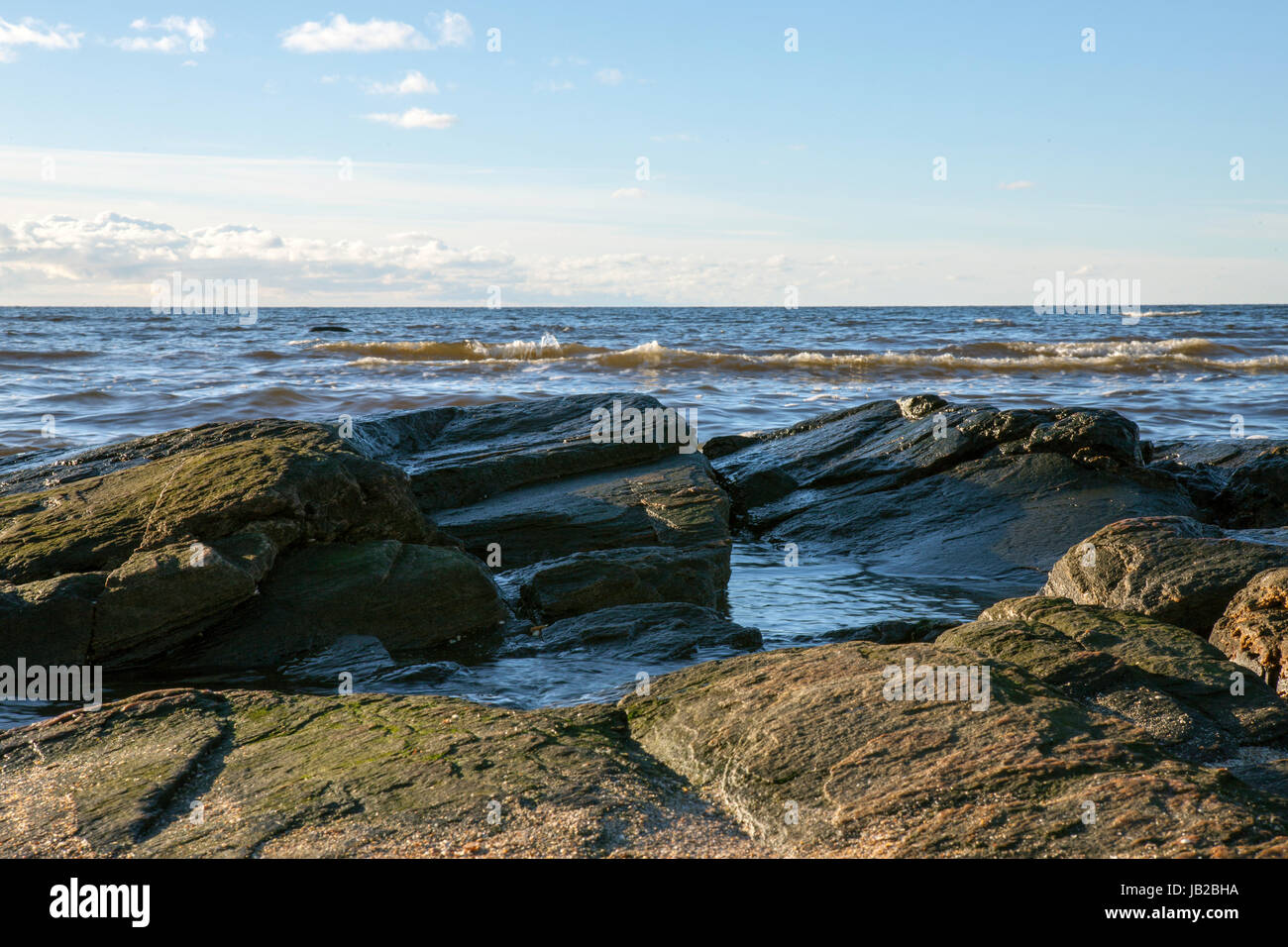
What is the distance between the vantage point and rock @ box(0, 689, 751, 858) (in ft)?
9.04

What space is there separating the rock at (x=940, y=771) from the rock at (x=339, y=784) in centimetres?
17

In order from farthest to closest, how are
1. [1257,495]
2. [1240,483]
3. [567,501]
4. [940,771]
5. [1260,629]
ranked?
[1240,483]
[1257,495]
[567,501]
[1260,629]
[940,771]

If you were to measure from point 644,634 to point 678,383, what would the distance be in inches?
638

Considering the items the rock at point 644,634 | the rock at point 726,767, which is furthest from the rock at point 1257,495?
the rock at point 644,634

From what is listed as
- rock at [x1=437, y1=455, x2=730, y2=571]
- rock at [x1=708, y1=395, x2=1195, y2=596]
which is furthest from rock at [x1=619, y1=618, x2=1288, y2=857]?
rock at [x1=708, y1=395, x2=1195, y2=596]

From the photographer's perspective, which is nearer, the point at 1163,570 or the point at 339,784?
the point at 339,784

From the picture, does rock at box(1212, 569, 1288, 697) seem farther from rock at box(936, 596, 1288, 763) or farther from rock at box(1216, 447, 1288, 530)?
rock at box(1216, 447, 1288, 530)

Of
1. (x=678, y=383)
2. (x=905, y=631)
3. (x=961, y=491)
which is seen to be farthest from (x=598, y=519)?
(x=678, y=383)

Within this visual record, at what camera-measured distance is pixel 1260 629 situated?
167 inches

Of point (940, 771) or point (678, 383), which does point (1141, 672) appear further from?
point (678, 383)

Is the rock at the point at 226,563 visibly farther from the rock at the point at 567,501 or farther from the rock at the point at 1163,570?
the rock at the point at 1163,570

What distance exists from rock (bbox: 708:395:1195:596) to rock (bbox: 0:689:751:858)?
15.2 feet
